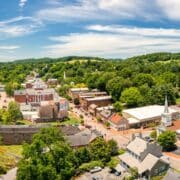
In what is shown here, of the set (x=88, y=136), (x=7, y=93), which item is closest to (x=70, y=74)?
(x=7, y=93)

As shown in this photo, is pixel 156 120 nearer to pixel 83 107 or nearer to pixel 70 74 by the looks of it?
pixel 83 107

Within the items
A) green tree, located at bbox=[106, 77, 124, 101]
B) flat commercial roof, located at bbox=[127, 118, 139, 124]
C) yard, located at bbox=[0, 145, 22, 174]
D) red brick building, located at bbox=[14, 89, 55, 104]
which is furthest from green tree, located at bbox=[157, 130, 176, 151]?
red brick building, located at bbox=[14, 89, 55, 104]

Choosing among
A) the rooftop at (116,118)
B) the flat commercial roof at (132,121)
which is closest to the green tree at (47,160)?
the rooftop at (116,118)

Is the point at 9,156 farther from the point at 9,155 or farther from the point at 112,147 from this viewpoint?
the point at 112,147

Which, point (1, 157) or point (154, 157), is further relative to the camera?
point (1, 157)

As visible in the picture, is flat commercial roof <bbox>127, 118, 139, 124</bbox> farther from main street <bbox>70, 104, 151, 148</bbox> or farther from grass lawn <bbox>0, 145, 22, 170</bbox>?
grass lawn <bbox>0, 145, 22, 170</bbox>

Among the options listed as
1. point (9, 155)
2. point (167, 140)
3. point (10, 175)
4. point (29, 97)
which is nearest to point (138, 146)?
point (167, 140)
